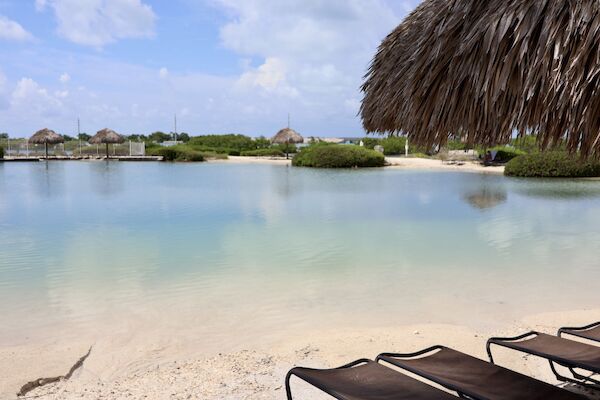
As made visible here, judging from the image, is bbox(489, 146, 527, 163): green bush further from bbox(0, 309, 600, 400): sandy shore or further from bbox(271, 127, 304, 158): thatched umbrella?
bbox(0, 309, 600, 400): sandy shore

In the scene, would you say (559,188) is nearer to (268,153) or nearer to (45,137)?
(268,153)

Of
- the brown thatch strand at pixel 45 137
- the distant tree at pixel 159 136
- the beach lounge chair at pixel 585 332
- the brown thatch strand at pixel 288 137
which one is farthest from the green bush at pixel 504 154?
the distant tree at pixel 159 136

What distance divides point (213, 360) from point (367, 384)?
201cm

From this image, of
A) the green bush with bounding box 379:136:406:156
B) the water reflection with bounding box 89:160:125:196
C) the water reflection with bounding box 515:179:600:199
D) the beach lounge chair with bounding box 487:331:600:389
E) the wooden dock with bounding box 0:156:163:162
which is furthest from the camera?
the green bush with bounding box 379:136:406:156

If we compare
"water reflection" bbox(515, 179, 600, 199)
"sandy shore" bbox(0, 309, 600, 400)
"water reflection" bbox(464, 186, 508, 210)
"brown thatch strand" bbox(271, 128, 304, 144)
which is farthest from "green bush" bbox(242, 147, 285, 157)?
"sandy shore" bbox(0, 309, 600, 400)

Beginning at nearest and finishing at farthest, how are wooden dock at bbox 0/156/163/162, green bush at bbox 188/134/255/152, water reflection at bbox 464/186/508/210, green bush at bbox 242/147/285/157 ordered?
1. water reflection at bbox 464/186/508/210
2. wooden dock at bbox 0/156/163/162
3. green bush at bbox 242/147/285/157
4. green bush at bbox 188/134/255/152

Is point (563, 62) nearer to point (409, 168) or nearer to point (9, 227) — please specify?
point (9, 227)

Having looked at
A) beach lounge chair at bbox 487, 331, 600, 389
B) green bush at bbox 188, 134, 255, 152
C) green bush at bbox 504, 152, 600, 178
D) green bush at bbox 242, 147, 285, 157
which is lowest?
beach lounge chair at bbox 487, 331, 600, 389

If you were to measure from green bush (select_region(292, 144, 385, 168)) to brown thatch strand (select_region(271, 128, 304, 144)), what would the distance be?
6.88 meters

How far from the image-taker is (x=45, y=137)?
3534 cm

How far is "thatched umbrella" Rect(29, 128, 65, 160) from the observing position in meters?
35.3

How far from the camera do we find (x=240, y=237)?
9000 mm

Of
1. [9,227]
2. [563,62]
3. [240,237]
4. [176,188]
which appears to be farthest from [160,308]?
[176,188]

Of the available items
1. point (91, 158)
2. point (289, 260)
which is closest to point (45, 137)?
point (91, 158)
